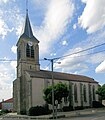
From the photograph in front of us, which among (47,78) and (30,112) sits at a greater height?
(47,78)

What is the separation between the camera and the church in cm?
6150

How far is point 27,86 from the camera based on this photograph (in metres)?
62.6

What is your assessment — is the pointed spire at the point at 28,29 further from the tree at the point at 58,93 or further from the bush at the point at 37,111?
the tree at the point at 58,93

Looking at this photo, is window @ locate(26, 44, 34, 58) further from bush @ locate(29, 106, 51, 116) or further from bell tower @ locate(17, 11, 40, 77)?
bush @ locate(29, 106, 51, 116)

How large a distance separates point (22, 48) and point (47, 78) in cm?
1179

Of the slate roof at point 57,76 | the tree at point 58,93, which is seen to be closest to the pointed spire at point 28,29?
the slate roof at point 57,76

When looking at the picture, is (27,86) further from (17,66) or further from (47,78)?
(17,66)

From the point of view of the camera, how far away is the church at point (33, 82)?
61.5 meters

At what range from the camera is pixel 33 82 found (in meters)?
61.3

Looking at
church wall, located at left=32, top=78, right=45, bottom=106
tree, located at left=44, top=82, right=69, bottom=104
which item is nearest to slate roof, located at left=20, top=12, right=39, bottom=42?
church wall, located at left=32, top=78, right=45, bottom=106

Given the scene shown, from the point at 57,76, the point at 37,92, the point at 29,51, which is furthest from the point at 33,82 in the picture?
the point at 29,51

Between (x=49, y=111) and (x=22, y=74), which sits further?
(x=22, y=74)

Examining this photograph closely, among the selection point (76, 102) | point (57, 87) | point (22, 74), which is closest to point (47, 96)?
point (57, 87)

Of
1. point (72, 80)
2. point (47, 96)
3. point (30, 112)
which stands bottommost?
point (30, 112)
